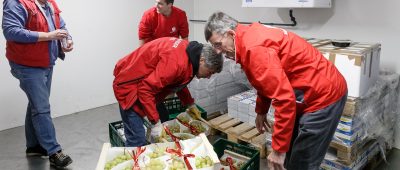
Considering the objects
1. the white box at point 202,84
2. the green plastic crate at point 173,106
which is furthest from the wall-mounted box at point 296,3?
the green plastic crate at point 173,106

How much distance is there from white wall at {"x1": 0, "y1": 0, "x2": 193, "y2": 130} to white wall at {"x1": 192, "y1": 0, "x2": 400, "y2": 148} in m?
2.00

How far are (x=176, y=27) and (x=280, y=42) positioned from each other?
2.29m

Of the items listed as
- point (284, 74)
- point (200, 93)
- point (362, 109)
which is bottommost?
point (200, 93)

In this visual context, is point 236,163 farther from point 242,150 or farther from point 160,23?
point 160,23

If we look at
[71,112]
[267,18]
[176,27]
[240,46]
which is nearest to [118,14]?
[176,27]

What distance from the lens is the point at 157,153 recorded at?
68.2 inches

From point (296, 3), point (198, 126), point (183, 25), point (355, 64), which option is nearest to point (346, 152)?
point (355, 64)

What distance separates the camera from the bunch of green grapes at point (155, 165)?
1616mm

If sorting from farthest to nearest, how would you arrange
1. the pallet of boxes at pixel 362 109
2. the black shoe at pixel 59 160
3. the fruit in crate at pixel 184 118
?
1. the black shoe at pixel 59 160
2. the fruit in crate at pixel 184 118
3. the pallet of boxes at pixel 362 109

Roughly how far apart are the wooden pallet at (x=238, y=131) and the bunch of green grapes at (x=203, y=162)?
1.42 meters

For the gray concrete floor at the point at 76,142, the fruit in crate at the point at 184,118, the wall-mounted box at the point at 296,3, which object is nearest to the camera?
the fruit in crate at the point at 184,118

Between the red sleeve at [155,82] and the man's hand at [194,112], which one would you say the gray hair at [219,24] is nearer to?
the red sleeve at [155,82]

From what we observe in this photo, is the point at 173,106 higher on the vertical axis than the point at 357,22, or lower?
lower

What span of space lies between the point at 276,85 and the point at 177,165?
643 millimetres
